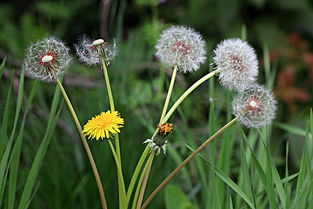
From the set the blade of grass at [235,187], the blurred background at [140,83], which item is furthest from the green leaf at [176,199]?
the blade of grass at [235,187]

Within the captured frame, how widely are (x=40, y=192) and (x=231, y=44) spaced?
2.61 feet

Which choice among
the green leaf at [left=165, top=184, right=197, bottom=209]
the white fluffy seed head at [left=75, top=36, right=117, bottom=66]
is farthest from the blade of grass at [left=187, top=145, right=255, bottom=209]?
the green leaf at [left=165, top=184, right=197, bottom=209]

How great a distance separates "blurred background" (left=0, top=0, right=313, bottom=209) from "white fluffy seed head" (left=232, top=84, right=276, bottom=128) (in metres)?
0.30

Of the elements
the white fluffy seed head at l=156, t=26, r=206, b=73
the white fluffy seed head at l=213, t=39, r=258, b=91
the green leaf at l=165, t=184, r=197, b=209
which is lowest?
the green leaf at l=165, t=184, r=197, b=209

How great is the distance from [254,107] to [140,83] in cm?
147

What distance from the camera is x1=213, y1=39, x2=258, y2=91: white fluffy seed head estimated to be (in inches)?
35.4

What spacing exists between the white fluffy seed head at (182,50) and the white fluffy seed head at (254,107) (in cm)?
9

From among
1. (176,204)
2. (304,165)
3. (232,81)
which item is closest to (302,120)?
(176,204)

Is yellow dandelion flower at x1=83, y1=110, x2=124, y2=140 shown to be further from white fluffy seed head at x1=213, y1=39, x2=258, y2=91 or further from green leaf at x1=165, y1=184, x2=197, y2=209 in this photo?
green leaf at x1=165, y1=184, x2=197, y2=209

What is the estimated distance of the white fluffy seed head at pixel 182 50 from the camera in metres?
0.94

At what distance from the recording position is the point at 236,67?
2.96 ft

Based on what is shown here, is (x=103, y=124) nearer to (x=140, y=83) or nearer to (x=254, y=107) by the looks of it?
(x=254, y=107)

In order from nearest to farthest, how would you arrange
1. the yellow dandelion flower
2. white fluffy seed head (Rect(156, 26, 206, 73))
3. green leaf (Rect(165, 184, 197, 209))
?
the yellow dandelion flower < white fluffy seed head (Rect(156, 26, 206, 73)) < green leaf (Rect(165, 184, 197, 209))

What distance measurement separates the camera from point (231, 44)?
939mm
